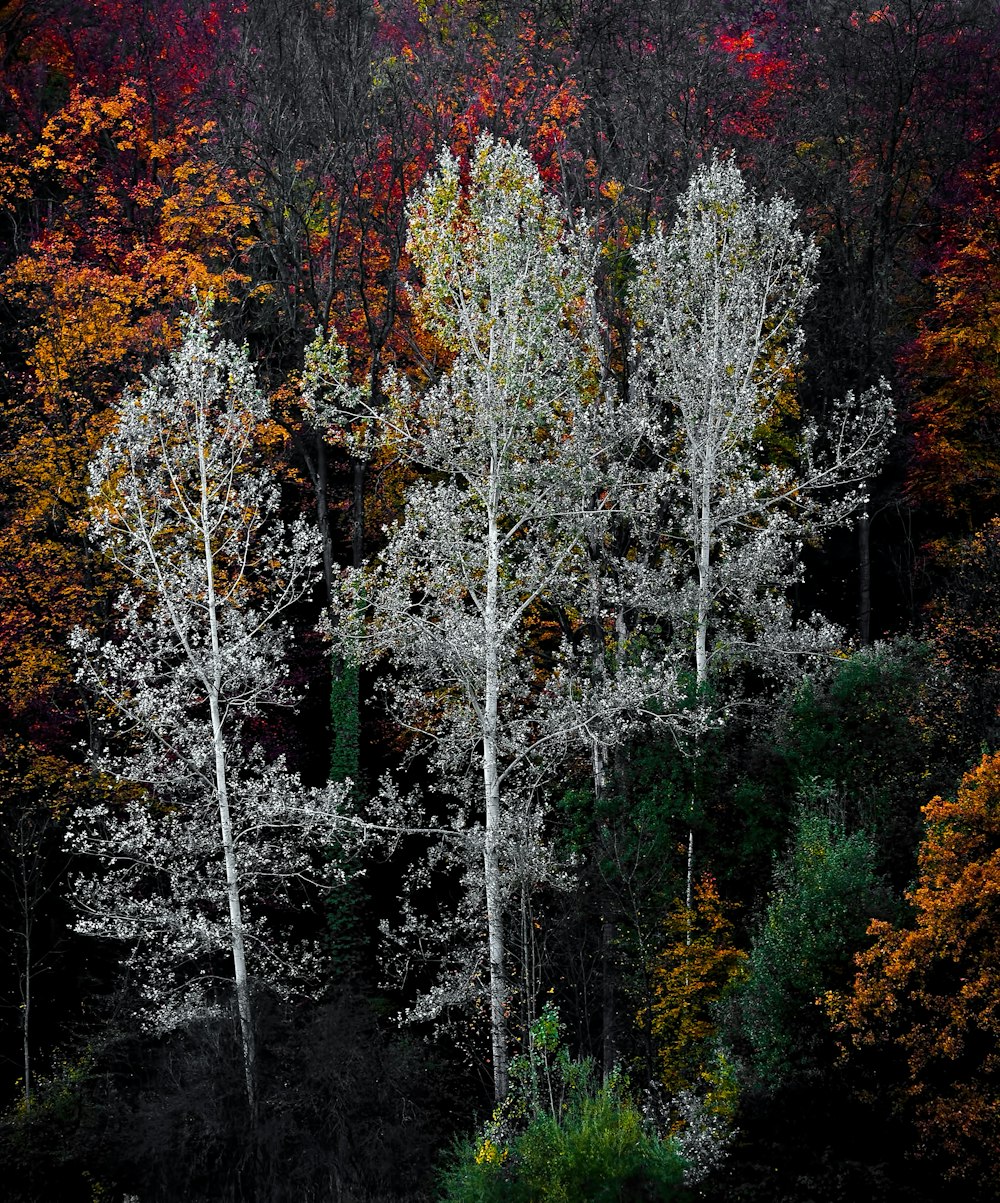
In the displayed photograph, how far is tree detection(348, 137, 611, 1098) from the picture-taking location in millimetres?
20094

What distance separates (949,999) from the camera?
14000 millimetres

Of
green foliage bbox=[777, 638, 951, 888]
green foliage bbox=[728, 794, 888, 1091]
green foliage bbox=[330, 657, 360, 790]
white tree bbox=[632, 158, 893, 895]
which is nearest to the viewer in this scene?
green foliage bbox=[728, 794, 888, 1091]

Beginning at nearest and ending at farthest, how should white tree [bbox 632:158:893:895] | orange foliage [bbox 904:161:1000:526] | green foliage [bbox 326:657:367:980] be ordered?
green foliage [bbox 326:657:367:980], white tree [bbox 632:158:893:895], orange foliage [bbox 904:161:1000:526]

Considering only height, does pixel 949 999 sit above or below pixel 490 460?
below

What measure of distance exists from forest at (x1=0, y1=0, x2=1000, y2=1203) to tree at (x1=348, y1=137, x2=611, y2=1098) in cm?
13

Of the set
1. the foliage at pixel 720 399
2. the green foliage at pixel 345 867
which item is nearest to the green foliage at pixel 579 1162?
the green foliage at pixel 345 867

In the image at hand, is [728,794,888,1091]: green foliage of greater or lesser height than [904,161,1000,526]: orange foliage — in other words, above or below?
below

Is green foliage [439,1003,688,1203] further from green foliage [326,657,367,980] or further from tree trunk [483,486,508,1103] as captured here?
green foliage [326,657,367,980]

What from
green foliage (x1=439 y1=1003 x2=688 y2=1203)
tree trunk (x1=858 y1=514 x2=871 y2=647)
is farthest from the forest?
tree trunk (x1=858 y1=514 x2=871 y2=647)

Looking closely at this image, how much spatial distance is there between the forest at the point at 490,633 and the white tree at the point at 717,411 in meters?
0.16

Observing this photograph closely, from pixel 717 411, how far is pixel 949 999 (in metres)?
12.8

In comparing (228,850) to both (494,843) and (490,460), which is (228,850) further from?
(490,460)

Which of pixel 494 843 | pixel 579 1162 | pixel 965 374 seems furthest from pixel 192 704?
pixel 965 374

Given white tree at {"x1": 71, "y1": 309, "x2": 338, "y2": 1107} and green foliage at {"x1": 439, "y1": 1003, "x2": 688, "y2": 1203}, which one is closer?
green foliage at {"x1": 439, "y1": 1003, "x2": 688, "y2": 1203}
